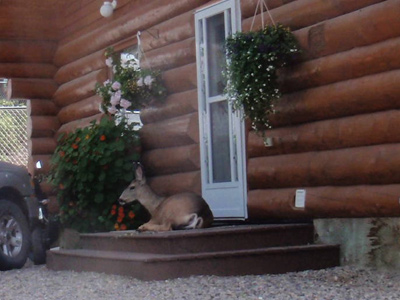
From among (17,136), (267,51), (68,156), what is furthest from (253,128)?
(17,136)

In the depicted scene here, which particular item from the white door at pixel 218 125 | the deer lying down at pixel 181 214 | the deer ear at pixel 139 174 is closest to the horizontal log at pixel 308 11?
the white door at pixel 218 125

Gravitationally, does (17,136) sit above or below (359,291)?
above

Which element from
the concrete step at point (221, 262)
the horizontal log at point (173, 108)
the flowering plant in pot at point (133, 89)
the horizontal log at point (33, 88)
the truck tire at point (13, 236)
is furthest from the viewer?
the horizontal log at point (33, 88)

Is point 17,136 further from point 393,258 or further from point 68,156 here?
point 393,258

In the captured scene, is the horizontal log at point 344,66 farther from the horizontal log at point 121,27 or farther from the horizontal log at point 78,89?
the horizontal log at point 78,89

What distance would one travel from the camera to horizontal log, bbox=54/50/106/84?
12462 millimetres

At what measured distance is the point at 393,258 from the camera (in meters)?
7.35

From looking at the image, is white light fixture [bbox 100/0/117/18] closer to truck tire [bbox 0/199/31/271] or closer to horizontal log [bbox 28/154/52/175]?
horizontal log [bbox 28/154/52/175]

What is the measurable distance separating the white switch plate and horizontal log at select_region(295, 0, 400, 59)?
1302 mm

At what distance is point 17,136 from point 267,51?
9834 millimetres

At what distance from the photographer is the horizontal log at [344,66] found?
287 inches

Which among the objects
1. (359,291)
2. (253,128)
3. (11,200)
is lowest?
(359,291)

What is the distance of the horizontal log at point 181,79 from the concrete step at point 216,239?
237cm

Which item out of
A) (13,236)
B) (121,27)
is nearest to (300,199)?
(13,236)
